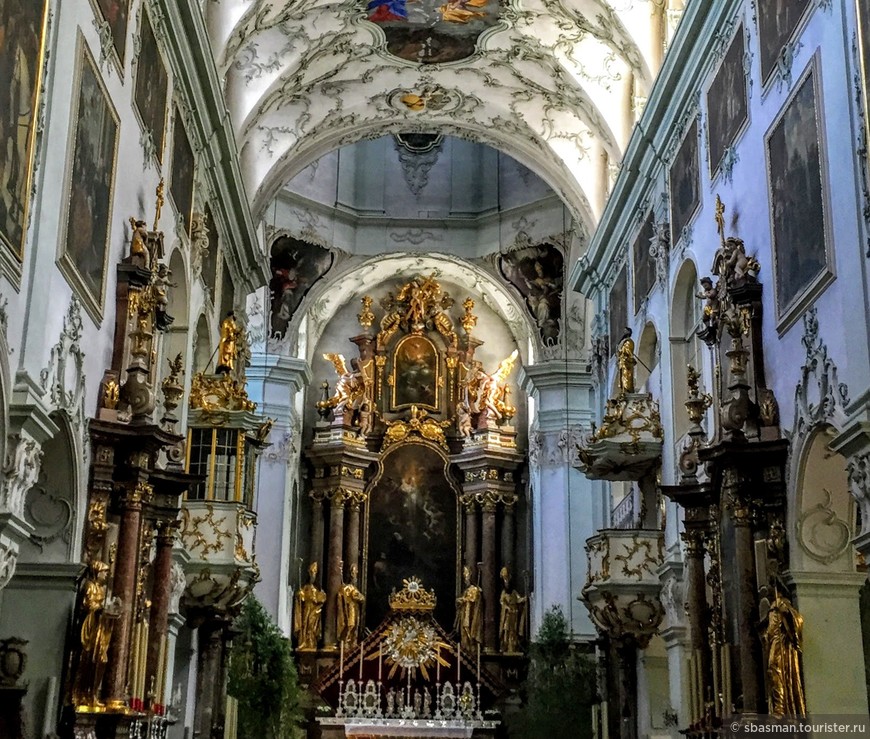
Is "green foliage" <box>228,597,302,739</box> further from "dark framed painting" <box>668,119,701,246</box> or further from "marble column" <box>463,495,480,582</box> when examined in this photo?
"dark framed painting" <box>668,119,701,246</box>

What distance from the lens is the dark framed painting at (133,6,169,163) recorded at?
1442 cm

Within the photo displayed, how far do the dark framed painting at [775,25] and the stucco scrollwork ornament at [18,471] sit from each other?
8.60m

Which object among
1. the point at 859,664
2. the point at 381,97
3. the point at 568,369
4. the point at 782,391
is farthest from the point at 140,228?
the point at 568,369

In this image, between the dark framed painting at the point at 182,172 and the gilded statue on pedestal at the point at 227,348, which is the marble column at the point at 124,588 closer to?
the dark framed painting at the point at 182,172

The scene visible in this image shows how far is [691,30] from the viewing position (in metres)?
16.1

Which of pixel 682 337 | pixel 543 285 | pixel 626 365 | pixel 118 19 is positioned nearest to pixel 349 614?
pixel 543 285

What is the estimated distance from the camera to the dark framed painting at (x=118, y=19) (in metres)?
12.6

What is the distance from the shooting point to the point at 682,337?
57.2ft

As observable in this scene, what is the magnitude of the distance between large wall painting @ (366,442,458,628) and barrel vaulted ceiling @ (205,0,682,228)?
9.04 meters

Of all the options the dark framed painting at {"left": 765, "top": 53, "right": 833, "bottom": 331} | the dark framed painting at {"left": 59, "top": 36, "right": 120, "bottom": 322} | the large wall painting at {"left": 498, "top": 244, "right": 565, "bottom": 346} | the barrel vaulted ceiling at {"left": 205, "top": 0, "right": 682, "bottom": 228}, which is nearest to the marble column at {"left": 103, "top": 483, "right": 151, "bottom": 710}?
the dark framed painting at {"left": 59, "top": 36, "right": 120, "bottom": 322}

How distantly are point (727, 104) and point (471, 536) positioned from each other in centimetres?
1666

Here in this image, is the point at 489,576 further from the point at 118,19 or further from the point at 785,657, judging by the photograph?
the point at 118,19

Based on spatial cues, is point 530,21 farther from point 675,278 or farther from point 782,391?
point 782,391

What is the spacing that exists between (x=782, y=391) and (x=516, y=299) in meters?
17.2
